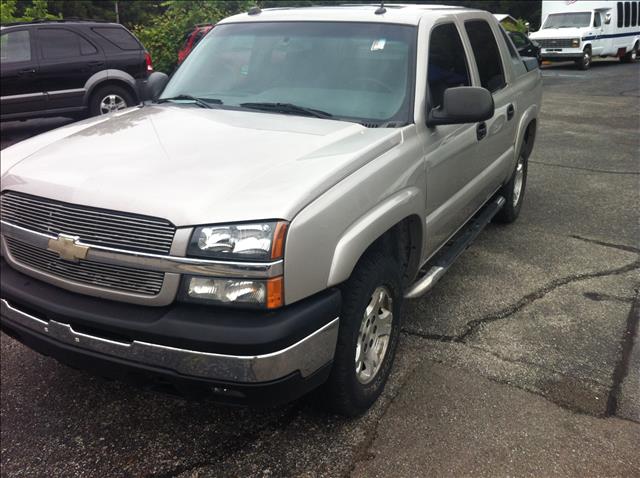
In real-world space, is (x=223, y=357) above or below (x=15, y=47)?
below

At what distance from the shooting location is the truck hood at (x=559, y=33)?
20.4 meters

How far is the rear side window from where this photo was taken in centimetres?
1033

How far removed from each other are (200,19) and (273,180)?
14173mm

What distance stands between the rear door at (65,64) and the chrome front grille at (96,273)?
791 centimetres

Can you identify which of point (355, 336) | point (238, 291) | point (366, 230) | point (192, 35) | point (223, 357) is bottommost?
point (355, 336)

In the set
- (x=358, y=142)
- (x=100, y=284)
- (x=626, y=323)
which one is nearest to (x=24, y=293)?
(x=100, y=284)

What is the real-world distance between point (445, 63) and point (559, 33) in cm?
2015

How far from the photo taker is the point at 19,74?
9.27 meters

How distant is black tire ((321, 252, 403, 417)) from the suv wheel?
20698 mm

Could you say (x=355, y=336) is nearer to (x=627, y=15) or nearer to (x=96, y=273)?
(x=96, y=273)

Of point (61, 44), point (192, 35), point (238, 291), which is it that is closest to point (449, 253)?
point (238, 291)

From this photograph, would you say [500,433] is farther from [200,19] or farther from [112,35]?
[200,19]

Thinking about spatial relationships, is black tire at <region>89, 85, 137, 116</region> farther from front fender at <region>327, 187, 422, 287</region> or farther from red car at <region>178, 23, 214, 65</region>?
front fender at <region>327, 187, 422, 287</region>

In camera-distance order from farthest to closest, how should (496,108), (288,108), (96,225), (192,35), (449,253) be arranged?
(192,35), (496,108), (449,253), (288,108), (96,225)
